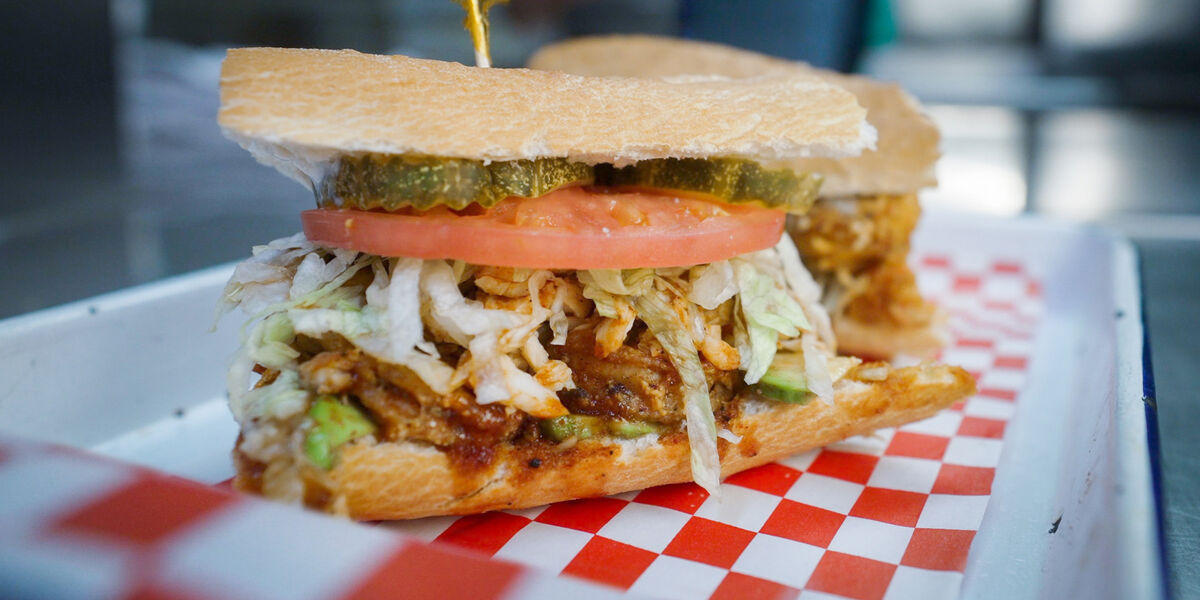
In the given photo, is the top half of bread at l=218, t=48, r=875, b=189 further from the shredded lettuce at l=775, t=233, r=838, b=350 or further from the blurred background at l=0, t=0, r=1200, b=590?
the blurred background at l=0, t=0, r=1200, b=590

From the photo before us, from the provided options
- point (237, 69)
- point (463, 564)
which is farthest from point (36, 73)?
point (463, 564)

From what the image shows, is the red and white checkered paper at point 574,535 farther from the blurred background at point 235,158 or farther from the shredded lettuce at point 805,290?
the blurred background at point 235,158

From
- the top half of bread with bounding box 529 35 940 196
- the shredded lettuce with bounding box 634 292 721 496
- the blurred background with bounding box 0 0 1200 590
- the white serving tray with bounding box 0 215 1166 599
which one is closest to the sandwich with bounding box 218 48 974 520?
the shredded lettuce with bounding box 634 292 721 496

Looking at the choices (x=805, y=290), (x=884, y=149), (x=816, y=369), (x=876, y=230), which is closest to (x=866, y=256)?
(x=876, y=230)

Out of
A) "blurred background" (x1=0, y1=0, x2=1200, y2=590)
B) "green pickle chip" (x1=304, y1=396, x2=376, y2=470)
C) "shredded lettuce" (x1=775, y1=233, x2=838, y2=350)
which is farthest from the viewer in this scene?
"blurred background" (x1=0, y1=0, x2=1200, y2=590)

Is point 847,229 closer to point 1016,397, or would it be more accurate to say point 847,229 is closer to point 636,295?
point 1016,397
